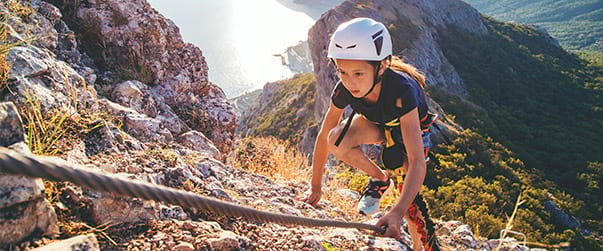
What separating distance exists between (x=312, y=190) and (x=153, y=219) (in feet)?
5.97

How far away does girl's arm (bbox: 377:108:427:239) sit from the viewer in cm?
245

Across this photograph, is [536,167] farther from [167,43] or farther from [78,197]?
[78,197]

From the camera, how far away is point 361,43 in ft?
9.05

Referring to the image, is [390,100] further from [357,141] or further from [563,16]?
[563,16]

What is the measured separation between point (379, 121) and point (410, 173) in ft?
2.40

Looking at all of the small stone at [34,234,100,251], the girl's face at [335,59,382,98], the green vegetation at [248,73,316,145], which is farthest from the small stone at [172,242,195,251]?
the green vegetation at [248,73,316,145]

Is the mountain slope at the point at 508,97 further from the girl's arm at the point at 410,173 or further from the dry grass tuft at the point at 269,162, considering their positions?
the girl's arm at the point at 410,173

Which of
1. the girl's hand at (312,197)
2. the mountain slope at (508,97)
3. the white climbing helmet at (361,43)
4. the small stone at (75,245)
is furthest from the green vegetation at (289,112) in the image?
the small stone at (75,245)

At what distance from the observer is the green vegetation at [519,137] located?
18.5 metres

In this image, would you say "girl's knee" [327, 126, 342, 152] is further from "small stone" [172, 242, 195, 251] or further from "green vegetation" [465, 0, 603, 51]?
"green vegetation" [465, 0, 603, 51]

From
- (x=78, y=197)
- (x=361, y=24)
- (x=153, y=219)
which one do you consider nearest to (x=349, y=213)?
(x=361, y=24)

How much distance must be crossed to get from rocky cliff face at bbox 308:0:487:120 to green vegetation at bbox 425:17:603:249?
3.24m

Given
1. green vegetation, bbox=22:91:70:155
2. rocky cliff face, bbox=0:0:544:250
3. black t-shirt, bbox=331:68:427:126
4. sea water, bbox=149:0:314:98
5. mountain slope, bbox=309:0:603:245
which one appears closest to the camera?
rocky cliff face, bbox=0:0:544:250

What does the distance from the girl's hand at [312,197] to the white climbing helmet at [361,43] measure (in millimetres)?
1501
